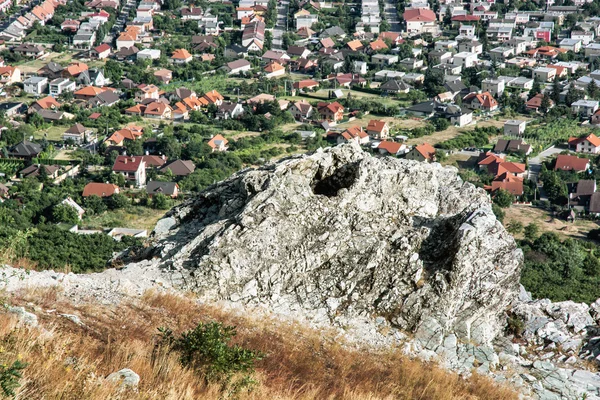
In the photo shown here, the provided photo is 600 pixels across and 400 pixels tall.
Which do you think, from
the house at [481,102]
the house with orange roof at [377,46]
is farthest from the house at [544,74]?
the house with orange roof at [377,46]

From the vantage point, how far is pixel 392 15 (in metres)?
51.4

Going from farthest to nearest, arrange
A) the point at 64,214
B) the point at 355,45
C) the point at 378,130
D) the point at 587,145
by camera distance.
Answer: the point at 355,45
the point at 378,130
the point at 587,145
the point at 64,214

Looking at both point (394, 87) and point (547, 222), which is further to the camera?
point (394, 87)

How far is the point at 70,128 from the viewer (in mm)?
28797

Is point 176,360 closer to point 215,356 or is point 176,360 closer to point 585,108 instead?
point 215,356

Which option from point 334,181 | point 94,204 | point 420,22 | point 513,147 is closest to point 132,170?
point 94,204

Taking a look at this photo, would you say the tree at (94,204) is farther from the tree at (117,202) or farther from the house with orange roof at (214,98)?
the house with orange roof at (214,98)

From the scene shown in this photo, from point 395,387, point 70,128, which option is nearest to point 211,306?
point 395,387

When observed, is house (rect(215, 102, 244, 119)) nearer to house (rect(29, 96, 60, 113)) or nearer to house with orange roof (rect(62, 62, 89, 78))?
house (rect(29, 96, 60, 113))

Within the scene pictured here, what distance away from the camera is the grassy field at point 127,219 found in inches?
828

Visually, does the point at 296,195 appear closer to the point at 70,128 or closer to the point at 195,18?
the point at 70,128

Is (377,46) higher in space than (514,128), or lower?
higher

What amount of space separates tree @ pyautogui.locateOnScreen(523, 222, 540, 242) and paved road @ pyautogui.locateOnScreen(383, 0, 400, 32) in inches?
1152

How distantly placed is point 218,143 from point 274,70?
12106 mm
